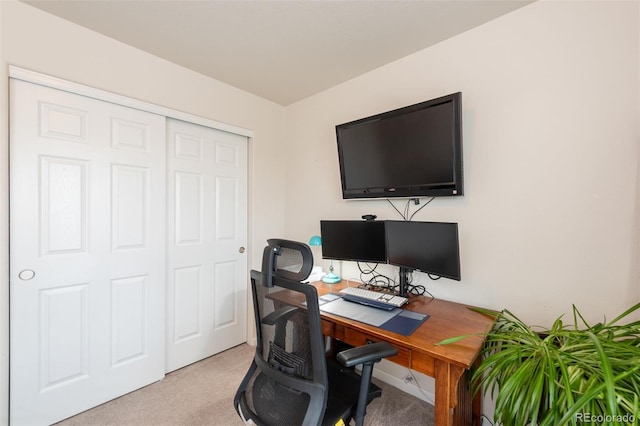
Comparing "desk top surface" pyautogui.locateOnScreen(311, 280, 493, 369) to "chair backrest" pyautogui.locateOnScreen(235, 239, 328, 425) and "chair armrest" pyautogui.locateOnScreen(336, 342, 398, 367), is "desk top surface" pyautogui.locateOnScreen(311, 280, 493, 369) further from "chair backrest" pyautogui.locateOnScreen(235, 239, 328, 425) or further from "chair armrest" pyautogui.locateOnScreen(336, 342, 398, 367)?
"chair backrest" pyautogui.locateOnScreen(235, 239, 328, 425)

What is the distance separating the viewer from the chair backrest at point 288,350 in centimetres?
103

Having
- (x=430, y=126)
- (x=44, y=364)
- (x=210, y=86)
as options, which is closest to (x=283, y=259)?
(x=430, y=126)

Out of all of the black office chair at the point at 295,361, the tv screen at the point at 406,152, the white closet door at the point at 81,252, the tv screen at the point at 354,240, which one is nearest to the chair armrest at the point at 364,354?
the black office chair at the point at 295,361

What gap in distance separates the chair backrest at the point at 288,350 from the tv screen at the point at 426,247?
36.5 inches

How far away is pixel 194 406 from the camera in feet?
6.08

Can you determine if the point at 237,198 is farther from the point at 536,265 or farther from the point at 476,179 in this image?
the point at 536,265

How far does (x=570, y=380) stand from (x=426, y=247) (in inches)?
34.7

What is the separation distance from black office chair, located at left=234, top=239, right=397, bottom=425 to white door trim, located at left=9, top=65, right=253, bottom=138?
170 centimetres

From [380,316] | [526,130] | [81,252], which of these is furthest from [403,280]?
[81,252]

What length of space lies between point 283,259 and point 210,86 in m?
2.03

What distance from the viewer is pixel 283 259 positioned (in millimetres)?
1172

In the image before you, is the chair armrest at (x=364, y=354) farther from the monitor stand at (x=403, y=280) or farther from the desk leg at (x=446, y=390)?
the monitor stand at (x=403, y=280)

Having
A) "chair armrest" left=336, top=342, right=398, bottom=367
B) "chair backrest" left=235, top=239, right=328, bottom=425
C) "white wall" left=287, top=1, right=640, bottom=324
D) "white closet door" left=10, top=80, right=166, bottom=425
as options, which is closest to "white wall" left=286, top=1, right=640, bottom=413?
"white wall" left=287, top=1, right=640, bottom=324

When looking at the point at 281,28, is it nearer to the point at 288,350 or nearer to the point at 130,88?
the point at 130,88
